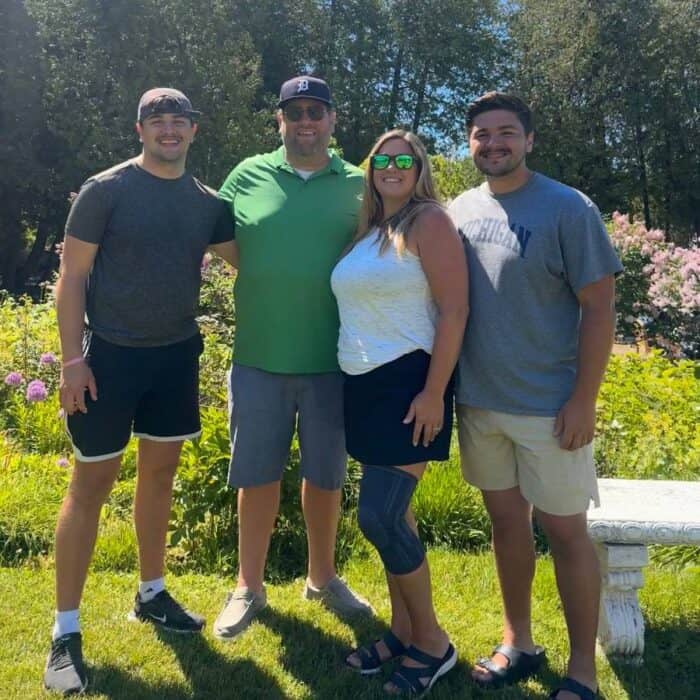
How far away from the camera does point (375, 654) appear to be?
297 cm

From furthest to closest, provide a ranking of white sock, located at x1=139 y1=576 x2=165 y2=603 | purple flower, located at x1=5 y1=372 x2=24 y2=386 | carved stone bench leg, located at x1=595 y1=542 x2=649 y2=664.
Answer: purple flower, located at x1=5 y1=372 x2=24 y2=386, white sock, located at x1=139 y1=576 x2=165 y2=603, carved stone bench leg, located at x1=595 y1=542 x2=649 y2=664

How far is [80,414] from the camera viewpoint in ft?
9.42

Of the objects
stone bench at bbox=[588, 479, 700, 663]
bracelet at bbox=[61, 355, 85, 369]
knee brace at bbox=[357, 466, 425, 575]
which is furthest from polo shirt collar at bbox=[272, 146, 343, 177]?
stone bench at bbox=[588, 479, 700, 663]

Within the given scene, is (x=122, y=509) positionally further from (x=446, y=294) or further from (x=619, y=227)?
(x=619, y=227)

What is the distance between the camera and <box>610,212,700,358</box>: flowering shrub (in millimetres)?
8172

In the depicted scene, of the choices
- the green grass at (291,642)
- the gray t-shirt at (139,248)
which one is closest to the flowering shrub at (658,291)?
the green grass at (291,642)

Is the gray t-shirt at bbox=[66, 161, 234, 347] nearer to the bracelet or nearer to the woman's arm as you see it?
the bracelet

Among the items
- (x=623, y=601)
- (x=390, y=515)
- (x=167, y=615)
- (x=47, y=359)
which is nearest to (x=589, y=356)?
(x=390, y=515)

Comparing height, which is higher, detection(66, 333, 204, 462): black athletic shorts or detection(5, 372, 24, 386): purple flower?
detection(66, 333, 204, 462): black athletic shorts

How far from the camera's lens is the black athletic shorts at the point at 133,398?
9.45ft

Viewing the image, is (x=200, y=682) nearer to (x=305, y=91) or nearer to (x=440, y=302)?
(x=440, y=302)

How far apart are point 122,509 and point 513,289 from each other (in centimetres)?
288

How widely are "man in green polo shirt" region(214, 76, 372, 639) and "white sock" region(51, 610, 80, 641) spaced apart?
0.58m

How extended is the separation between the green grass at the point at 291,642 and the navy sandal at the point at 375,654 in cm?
5
